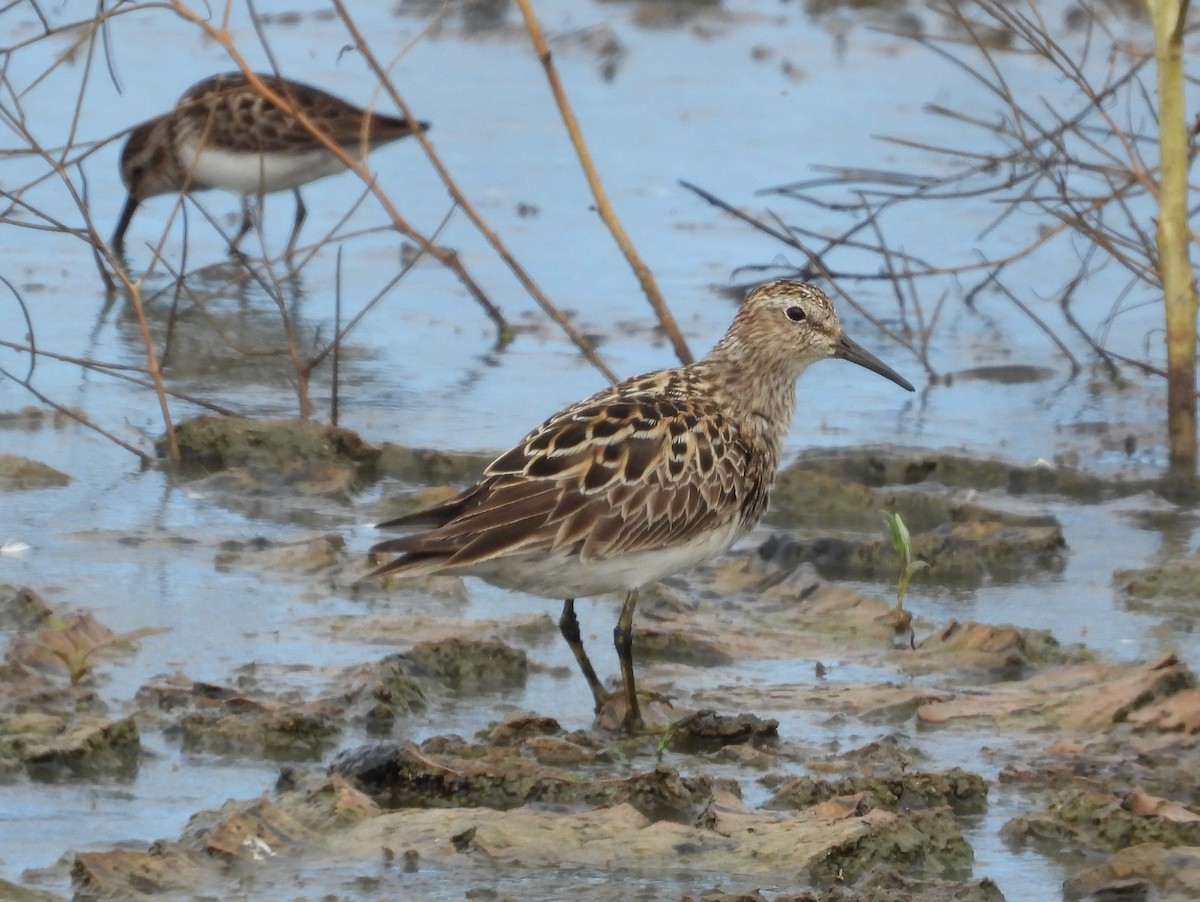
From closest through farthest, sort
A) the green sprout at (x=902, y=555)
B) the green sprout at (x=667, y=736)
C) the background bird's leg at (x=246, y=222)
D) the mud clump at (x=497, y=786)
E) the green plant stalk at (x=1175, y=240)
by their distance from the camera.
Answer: the mud clump at (x=497, y=786), the green sprout at (x=667, y=736), the green sprout at (x=902, y=555), the green plant stalk at (x=1175, y=240), the background bird's leg at (x=246, y=222)

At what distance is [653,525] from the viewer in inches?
204

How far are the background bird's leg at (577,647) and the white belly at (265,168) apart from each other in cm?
611

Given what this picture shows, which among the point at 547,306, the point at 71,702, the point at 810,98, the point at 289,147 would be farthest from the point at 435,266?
the point at 71,702

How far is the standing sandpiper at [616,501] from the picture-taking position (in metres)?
4.91

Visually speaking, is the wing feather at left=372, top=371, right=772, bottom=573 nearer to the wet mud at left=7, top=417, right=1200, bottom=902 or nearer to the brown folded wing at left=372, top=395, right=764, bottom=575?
the brown folded wing at left=372, top=395, right=764, bottom=575

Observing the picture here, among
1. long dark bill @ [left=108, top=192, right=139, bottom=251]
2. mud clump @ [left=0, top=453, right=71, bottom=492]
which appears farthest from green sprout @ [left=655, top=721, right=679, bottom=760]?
long dark bill @ [left=108, top=192, right=139, bottom=251]

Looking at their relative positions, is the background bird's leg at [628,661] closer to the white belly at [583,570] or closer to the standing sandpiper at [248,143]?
the white belly at [583,570]

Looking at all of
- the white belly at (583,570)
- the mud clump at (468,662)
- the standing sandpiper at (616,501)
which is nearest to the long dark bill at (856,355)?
the standing sandpiper at (616,501)

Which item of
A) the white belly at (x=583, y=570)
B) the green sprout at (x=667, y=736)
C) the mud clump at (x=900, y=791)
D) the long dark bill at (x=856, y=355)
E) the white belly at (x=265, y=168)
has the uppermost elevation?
the white belly at (x=265, y=168)

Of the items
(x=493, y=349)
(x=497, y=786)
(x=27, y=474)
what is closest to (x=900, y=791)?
(x=497, y=786)

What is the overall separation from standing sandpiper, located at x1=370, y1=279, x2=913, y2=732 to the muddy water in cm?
31

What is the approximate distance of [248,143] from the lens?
36.1ft

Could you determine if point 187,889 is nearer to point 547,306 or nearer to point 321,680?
point 321,680

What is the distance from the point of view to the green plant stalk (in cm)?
689
